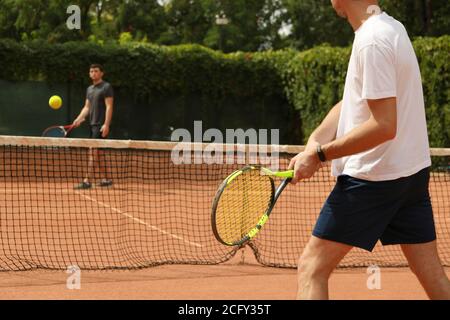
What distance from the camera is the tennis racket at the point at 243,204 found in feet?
11.1

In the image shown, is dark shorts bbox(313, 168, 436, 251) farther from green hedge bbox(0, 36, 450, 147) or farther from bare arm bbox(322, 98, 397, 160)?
green hedge bbox(0, 36, 450, 147)

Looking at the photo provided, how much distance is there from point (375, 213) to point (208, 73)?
15664mm

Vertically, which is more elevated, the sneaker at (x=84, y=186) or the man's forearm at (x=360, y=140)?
the man's forearm at (x=360, y=140)

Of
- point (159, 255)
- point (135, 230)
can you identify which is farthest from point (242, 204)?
point (135, 230)

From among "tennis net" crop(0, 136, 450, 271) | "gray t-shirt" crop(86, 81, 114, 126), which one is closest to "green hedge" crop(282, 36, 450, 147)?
"tennis net" crop(0, 136, 450, 271)

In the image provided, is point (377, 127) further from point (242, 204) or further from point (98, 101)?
point (98, 101)

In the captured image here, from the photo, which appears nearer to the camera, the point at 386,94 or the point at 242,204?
the point at 386,94

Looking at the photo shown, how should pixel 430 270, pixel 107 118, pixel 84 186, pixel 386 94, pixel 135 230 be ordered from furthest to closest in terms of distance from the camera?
pixel 84 186
pixel 107 118
pixel 135 230
pixel 430 270
pixel 386 94

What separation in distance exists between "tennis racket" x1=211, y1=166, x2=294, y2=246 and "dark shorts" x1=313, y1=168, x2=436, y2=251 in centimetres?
39

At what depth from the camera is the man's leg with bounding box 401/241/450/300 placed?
301 centimetres

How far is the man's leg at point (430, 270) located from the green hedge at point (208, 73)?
42.9 feet

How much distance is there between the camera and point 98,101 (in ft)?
35.0

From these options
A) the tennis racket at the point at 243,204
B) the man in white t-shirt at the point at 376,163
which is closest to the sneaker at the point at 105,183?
the tennis racket at the point at 243,204

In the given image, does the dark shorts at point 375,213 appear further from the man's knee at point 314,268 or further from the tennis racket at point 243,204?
the tennis racket at point 243,204
